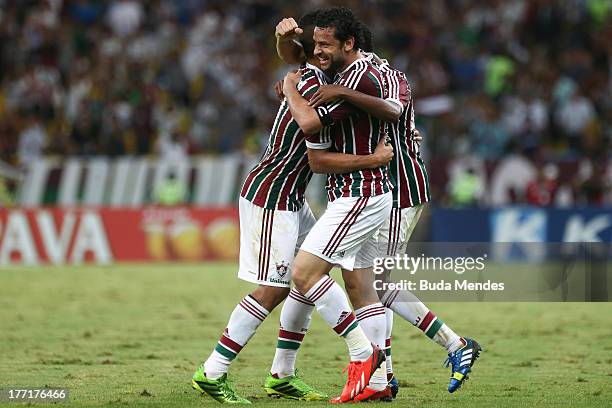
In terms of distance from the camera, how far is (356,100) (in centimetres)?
744

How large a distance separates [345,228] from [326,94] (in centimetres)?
82

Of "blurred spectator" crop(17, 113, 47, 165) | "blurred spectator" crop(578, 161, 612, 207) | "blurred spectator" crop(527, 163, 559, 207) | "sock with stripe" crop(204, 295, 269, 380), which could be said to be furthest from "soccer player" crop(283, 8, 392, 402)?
"blurred spectator" crop(17, 113, 47, 165)

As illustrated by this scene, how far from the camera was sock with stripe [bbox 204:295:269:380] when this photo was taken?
7828mm

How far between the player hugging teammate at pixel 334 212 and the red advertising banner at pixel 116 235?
40.8 feet

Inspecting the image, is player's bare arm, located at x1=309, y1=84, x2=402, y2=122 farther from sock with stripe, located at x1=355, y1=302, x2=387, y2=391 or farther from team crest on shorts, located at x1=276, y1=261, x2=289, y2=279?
sock with stripe, located at x1=355, y1=302, x2=387, y2=391

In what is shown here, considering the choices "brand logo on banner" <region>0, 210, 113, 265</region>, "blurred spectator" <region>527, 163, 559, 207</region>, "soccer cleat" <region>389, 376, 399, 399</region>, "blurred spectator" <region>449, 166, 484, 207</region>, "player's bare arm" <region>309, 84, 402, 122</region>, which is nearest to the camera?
"player's bare arm" <region>309, 84, 402, 122</region>

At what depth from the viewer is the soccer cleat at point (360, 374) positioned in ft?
24.7

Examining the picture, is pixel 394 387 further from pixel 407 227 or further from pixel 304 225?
pixel 304 225

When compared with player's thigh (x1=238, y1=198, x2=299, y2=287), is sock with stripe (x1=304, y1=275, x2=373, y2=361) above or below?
below

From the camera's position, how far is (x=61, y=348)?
415 inches

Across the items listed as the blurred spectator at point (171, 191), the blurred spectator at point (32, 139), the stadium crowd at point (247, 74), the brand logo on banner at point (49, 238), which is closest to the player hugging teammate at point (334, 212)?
the brand logo on banner at point (49, 238)

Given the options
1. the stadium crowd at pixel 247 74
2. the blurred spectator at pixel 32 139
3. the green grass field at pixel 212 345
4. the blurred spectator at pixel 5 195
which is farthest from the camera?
the blurred spectator at pixel 32 139

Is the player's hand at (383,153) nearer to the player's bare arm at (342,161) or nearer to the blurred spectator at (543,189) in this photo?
the player's bare arm at (342,161)

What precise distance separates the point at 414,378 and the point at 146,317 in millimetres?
4884
